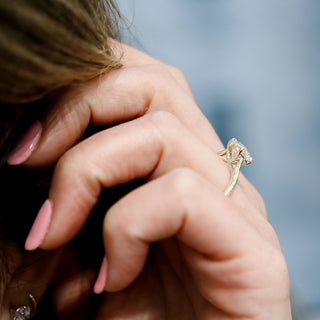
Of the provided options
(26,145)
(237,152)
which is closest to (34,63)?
(26,145)

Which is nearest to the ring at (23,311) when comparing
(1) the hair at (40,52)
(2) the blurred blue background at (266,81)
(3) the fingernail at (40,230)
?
(3) the fingernail at (40,230)

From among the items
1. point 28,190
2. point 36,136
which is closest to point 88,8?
point 36,136

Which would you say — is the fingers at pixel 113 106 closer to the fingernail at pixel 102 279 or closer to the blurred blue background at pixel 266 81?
the fingernail at pixel 102 279

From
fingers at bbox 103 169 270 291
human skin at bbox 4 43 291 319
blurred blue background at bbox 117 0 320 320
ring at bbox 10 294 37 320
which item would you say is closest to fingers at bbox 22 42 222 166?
human skin at bbox 4 43 291 319

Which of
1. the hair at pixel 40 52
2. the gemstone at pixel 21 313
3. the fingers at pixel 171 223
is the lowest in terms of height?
the gemstone at pixel 21 313

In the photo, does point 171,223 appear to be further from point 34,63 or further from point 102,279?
point 34,63
